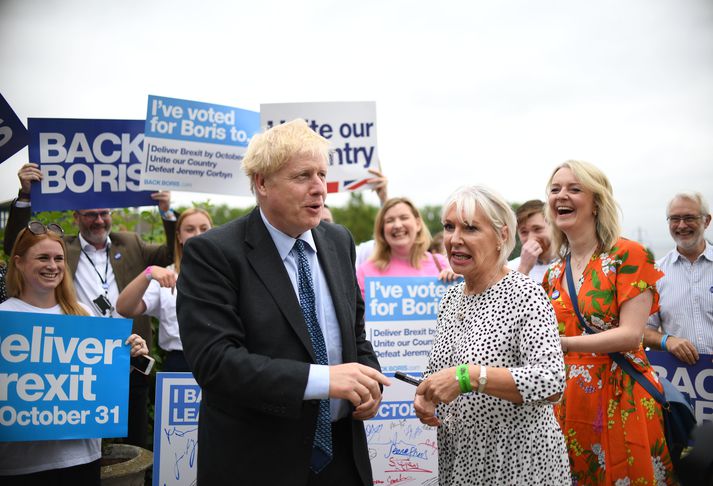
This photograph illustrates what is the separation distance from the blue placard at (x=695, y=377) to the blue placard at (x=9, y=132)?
5377 mm

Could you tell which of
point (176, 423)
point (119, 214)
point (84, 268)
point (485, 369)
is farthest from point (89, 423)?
point (119, 214)

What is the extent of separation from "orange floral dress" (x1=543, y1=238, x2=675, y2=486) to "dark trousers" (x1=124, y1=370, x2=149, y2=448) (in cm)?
339

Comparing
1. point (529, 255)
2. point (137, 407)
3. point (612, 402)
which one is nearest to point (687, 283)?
point (529, 255)

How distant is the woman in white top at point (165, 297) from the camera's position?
14.9 feet

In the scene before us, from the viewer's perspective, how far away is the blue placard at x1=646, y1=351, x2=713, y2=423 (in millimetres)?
4602

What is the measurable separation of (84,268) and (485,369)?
4066 millimetres

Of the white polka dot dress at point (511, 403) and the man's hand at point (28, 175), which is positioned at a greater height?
the man's hand at point (28, 175)

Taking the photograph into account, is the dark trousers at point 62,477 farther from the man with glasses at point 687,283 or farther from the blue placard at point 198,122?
the man with glasses at point 687,283

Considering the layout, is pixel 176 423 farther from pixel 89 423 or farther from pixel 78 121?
pixel 78 121

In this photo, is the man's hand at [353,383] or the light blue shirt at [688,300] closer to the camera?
the man's hand at [353,383]

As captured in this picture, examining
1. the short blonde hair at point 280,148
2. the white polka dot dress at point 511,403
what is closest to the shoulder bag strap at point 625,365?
the white polka dot dress at point 511,403

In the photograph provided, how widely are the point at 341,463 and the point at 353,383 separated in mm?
536

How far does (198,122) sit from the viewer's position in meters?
5.77
